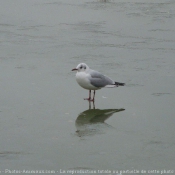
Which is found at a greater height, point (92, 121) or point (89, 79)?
point (89, 79)

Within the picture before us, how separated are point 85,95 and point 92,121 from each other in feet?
3.60

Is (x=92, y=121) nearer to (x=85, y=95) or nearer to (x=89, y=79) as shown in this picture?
→ (x=89, y=79)

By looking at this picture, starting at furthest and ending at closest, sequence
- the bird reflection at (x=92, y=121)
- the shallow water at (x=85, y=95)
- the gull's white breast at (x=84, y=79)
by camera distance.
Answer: the gull's white breast at (x=84, y=79) → the bird reflection at (x=92, y=121) → the shallow water at (x=85, y=95)

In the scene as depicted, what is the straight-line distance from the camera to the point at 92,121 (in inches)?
255

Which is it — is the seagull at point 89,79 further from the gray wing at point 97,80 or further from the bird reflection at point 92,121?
the bird reflection at point 92,121

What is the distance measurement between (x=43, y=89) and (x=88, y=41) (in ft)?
12.6

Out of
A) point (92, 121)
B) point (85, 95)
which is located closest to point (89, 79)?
point (85, 95)

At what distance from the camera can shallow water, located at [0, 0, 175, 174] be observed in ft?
17.7

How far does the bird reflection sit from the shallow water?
1cm

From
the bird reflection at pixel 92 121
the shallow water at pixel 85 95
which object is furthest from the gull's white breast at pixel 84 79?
the bird reflection at pixel 92 121

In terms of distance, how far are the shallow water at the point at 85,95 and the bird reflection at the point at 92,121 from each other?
12 mm

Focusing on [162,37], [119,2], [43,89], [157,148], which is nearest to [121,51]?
[162,37]

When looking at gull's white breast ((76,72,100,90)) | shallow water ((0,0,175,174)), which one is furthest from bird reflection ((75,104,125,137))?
gull's white breast ((76,72,100,90))

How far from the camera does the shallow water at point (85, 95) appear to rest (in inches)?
213
